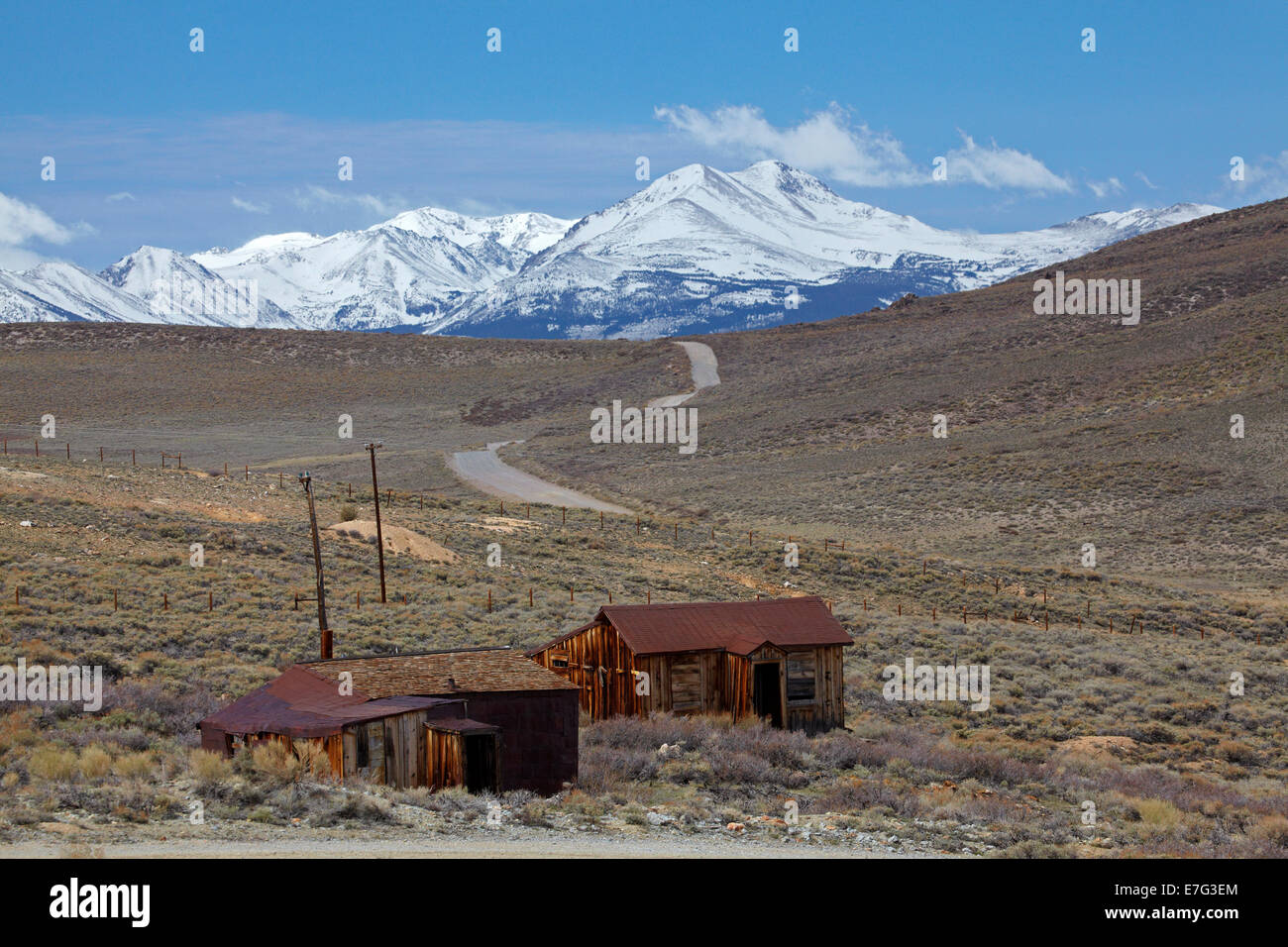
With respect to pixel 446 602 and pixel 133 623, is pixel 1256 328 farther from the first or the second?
pixel 133 623

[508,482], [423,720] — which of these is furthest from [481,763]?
[508,482]

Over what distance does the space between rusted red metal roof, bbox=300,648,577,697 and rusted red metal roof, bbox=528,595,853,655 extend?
180 inches

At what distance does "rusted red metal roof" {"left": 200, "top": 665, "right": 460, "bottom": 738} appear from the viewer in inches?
646

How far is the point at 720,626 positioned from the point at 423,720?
31.7 ft

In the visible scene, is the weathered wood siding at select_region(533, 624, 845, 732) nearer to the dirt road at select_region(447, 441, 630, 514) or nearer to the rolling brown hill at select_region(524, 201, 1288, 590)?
the rolling brown hill at select_region(524, 201, 1288, 590)

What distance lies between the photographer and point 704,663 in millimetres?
24906

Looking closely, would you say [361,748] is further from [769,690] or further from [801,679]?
[801,679]
